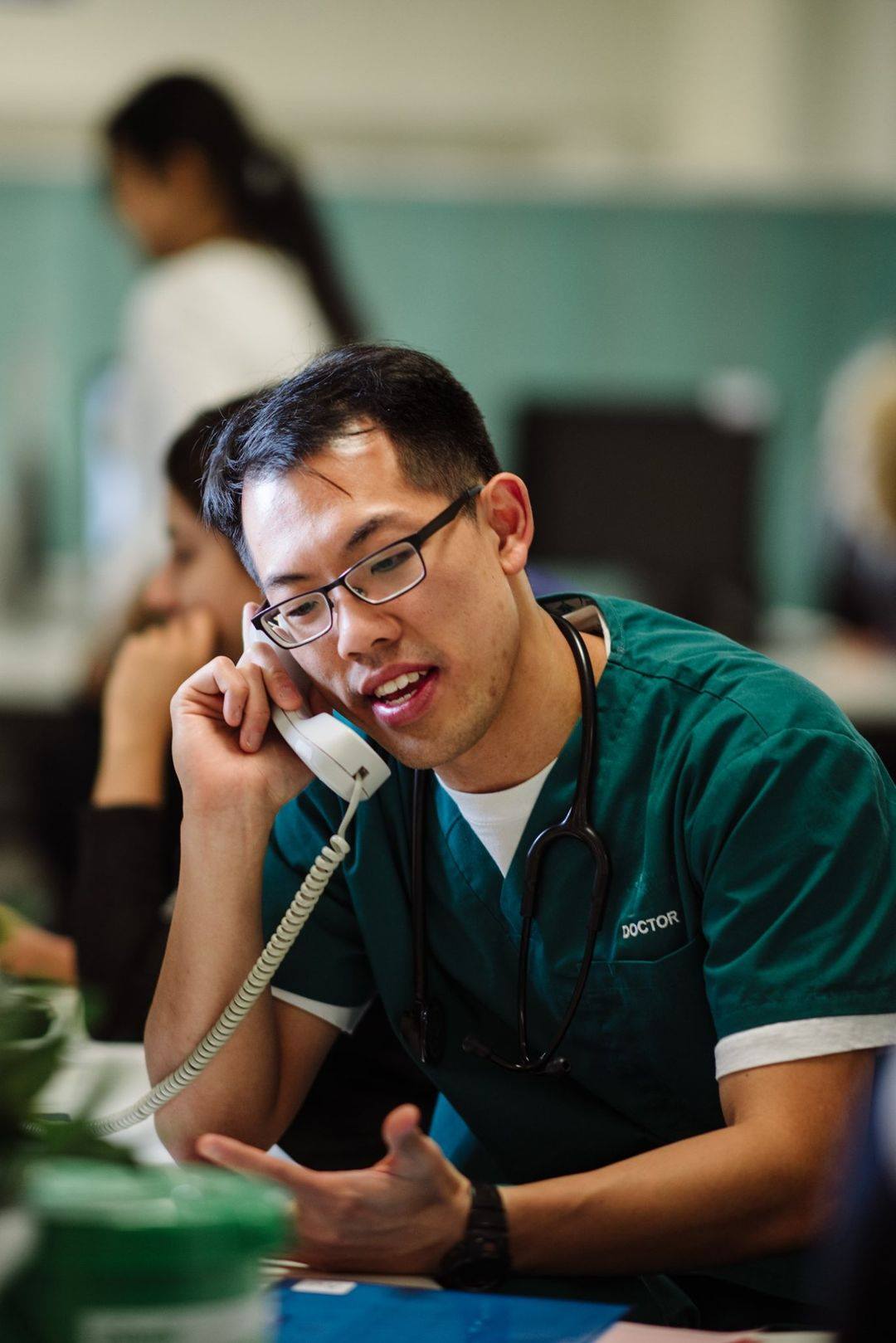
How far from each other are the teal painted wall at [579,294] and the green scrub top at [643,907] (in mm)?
4032

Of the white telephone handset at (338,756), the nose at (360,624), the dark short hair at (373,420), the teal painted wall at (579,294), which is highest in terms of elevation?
the dark short hair at (373,420)

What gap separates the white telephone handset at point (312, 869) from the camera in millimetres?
1316

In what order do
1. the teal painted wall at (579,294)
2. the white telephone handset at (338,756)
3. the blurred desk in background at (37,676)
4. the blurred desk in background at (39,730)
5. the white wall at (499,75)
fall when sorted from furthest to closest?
the white wall at (499,75), the teal painted wall at (579,294), the blurred desk in background at (37,676), the blurred desk in background at (39,730), the white telephone handset at (338,756)

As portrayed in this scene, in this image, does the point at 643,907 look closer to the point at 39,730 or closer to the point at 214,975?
the point at 214,975

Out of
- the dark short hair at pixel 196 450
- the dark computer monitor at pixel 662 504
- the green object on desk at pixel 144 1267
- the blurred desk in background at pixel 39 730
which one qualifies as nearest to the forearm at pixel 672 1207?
the green object on desk at pixel 144 1267

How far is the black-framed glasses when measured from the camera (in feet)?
4.09

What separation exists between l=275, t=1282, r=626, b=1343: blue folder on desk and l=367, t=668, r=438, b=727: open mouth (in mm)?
425

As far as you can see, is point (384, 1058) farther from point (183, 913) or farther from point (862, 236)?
point (862, 236)

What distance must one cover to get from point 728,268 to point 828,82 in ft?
2.79

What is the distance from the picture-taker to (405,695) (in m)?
1.29

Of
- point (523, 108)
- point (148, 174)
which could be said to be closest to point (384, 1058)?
point (148, 174)

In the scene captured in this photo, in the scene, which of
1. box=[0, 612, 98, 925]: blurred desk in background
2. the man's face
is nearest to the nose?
the man's face

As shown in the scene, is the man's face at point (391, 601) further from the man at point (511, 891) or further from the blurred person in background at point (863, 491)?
the blurred person in background at point (863, 491)

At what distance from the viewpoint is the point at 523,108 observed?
18.5 feet
